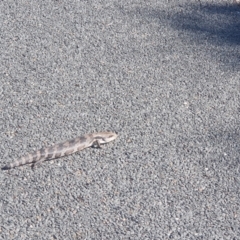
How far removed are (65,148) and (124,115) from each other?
3.19ft

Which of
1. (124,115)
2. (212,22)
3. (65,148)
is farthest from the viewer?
(212,22)

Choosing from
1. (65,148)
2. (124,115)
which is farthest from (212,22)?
(65,148)

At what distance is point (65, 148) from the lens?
6035 millimetres

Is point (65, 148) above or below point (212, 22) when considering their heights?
below

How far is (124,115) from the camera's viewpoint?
6699mm

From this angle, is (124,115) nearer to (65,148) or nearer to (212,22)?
(65,148)

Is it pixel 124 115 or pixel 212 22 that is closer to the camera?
pixel 124 115

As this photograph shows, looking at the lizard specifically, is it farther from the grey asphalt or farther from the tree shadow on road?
the tree shadow on road

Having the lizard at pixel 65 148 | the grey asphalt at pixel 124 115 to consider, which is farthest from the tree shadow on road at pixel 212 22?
the lizard at pixel 65 148

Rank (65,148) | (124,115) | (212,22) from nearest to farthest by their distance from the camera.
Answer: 1. (65,148)
2. (124,115)
3. (212,22)

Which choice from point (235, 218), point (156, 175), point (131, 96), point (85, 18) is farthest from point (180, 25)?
point (235, 218)

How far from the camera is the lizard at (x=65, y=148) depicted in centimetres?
592

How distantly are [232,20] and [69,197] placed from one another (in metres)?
4.34

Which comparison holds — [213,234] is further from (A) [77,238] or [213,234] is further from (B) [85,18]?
(B) [85,18]
